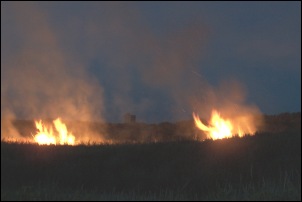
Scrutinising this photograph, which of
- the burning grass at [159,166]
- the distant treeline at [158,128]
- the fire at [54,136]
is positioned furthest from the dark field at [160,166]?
the distant treeline at [158,128]

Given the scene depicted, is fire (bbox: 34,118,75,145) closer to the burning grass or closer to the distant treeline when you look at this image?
the burning grass

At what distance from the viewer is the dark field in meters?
13.1

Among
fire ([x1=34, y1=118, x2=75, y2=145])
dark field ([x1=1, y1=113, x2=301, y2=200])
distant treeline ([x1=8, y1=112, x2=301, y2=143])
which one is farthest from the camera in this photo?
distant treeline ([x1=8, y1=112, x2=301, y2=143])

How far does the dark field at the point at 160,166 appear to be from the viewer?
43.1 feet

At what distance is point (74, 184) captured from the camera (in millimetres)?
13320

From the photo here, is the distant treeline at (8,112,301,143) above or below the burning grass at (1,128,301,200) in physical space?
above

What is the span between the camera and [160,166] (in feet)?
48.8

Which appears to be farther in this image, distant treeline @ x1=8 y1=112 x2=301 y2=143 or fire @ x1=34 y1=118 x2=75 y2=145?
distant treeline @ x1=8 y1=112 x2=301 y2=143

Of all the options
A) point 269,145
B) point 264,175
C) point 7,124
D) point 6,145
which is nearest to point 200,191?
point 264,175

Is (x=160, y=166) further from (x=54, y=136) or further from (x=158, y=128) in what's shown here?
(x=158, y=128)

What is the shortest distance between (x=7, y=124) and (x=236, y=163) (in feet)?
39.9

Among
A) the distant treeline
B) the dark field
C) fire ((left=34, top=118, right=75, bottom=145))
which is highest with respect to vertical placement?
the distant treeline

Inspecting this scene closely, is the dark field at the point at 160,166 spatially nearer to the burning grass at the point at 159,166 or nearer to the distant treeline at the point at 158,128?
the burning grass at the point at 159,166

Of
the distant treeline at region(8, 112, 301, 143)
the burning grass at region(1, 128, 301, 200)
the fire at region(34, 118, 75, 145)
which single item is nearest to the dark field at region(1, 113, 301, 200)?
the burning grass at region(1, 128, 301, 200)
